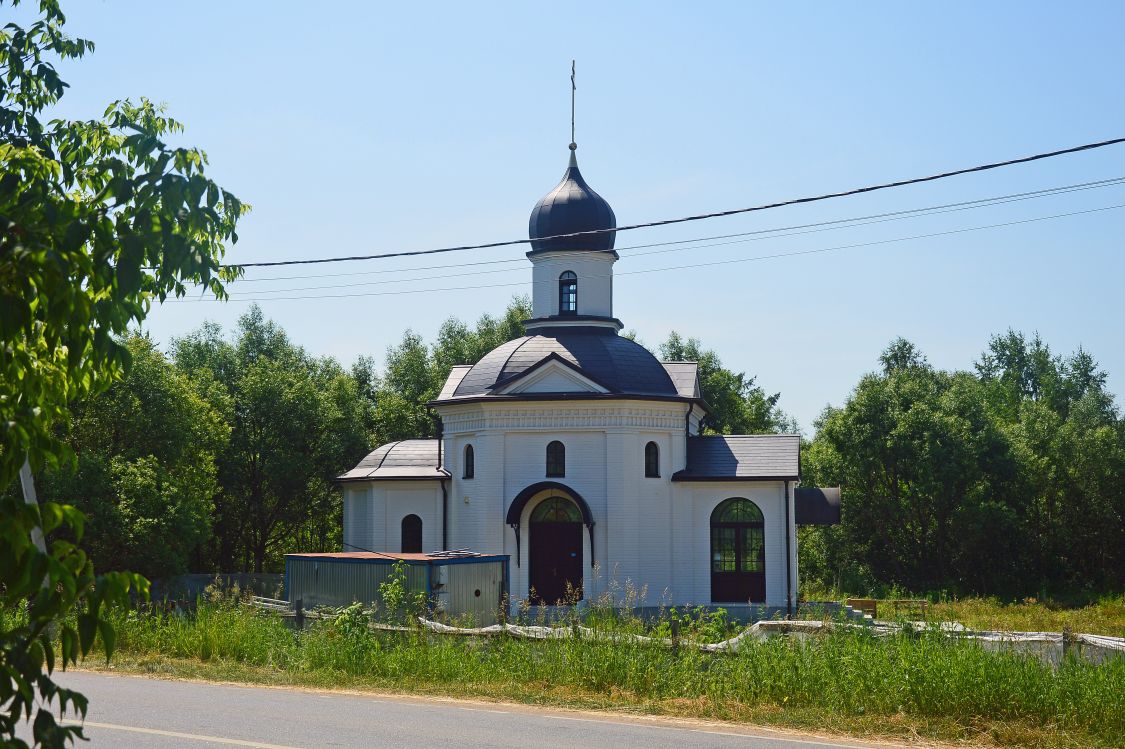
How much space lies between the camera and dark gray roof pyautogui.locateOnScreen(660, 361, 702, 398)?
3127 cm

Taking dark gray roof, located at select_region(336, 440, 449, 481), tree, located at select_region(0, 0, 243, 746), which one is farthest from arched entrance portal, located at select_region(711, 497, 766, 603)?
tree, located at select_region(0, 0, 243, 746)

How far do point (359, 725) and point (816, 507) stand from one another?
20713mm

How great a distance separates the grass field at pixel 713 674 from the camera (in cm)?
1187

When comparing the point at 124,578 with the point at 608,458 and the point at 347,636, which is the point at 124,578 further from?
the point at 608,458

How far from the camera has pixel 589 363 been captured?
1194 inches

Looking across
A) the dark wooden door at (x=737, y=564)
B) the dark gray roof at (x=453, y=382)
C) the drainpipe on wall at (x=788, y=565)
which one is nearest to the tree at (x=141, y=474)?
the dark gray roof at (x=453, y=382)

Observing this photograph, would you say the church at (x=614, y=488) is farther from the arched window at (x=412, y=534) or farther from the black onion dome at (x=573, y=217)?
the black onion dome at (x=573, y=217)

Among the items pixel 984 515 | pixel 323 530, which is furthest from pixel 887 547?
pixel 323 530

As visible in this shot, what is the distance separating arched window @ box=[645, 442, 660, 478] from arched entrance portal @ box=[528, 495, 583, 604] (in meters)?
2.18

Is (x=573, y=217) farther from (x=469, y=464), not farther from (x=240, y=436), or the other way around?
(x=240, y=436)

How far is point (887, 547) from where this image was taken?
44.8m

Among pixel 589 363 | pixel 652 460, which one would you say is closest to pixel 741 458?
pixel 652 460

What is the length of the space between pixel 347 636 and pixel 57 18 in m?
11.2

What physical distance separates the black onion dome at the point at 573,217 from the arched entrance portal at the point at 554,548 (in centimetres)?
747
